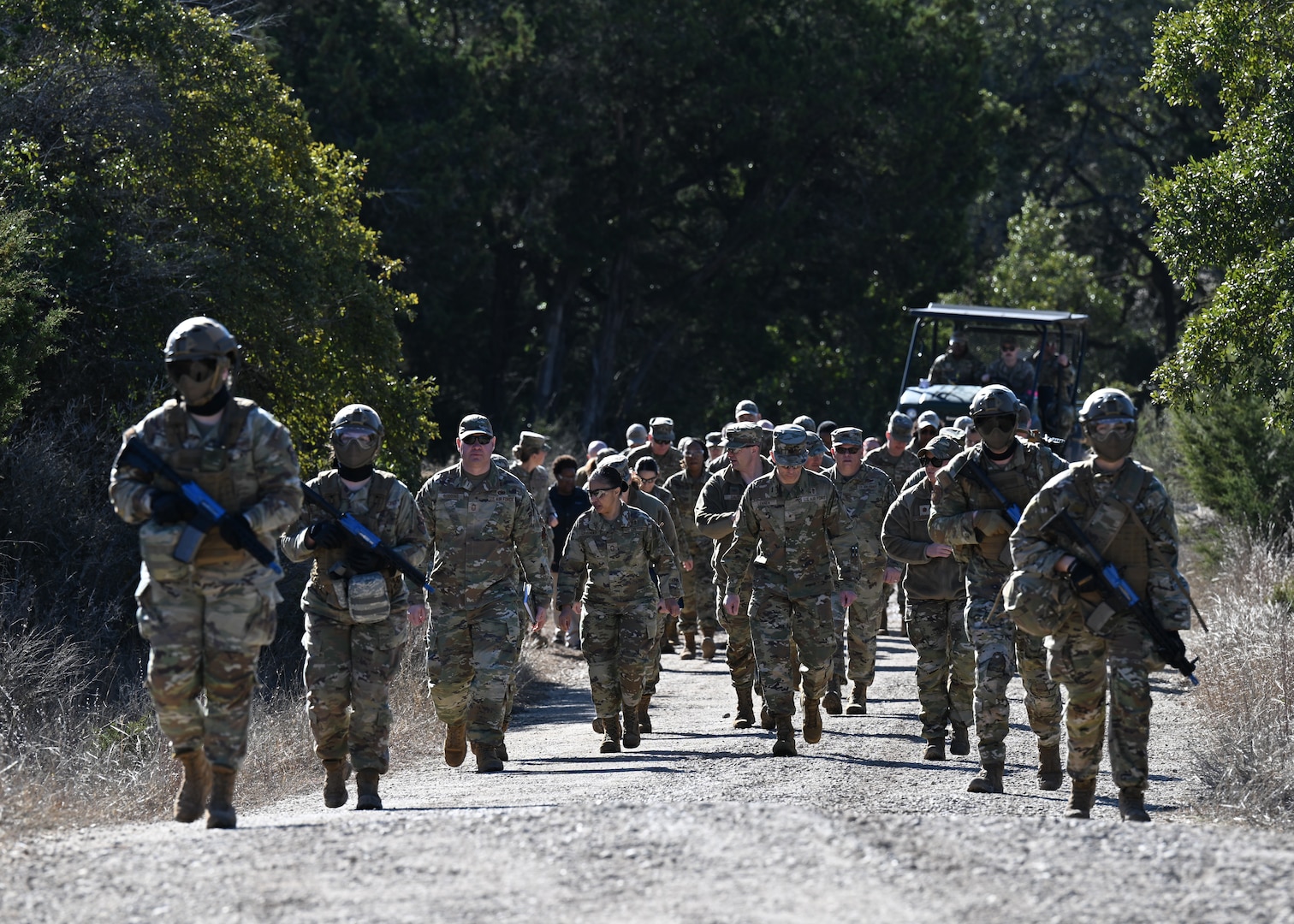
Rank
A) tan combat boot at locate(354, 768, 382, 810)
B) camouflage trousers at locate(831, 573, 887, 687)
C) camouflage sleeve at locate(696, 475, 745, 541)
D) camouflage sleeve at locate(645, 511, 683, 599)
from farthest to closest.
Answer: camouflage trousers at locate(831, 573, 887, 687), camouflage sleeve at locate(696, 475, 745, 541), camouflage sleeve at locate(645, 511, 683, 599), tan combat boot at locate(354, 768, 382, 810)

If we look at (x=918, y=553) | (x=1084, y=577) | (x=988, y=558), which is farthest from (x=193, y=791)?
(x=918, y=553)

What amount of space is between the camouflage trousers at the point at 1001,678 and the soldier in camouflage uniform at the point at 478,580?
267 cm

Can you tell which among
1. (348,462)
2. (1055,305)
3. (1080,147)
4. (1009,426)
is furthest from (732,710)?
(1080,147)

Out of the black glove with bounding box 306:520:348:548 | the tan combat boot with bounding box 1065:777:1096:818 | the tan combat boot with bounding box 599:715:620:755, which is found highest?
the black glove with bounding box 306:520:348:548

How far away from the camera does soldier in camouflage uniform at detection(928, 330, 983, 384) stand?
22719mm

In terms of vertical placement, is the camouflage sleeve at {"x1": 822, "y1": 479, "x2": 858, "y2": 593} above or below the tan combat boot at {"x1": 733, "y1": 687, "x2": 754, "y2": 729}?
above

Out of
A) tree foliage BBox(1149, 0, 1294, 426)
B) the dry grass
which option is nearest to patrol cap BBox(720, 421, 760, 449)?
the dry grass

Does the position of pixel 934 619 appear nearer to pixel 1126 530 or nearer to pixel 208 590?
pixel 1126 530

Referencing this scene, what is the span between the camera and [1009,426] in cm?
1062

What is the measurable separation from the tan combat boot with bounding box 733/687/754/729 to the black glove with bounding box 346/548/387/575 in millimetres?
4630

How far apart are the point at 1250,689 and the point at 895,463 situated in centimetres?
475

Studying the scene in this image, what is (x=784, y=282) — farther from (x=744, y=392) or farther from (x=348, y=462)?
(x=348, y=462)

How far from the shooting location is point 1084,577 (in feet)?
28.8

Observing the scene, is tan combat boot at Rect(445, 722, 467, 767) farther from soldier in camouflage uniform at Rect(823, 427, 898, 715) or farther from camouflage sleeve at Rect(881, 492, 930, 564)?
soldier in camouflage uniform at Rect(823, 427, 898, 715)
